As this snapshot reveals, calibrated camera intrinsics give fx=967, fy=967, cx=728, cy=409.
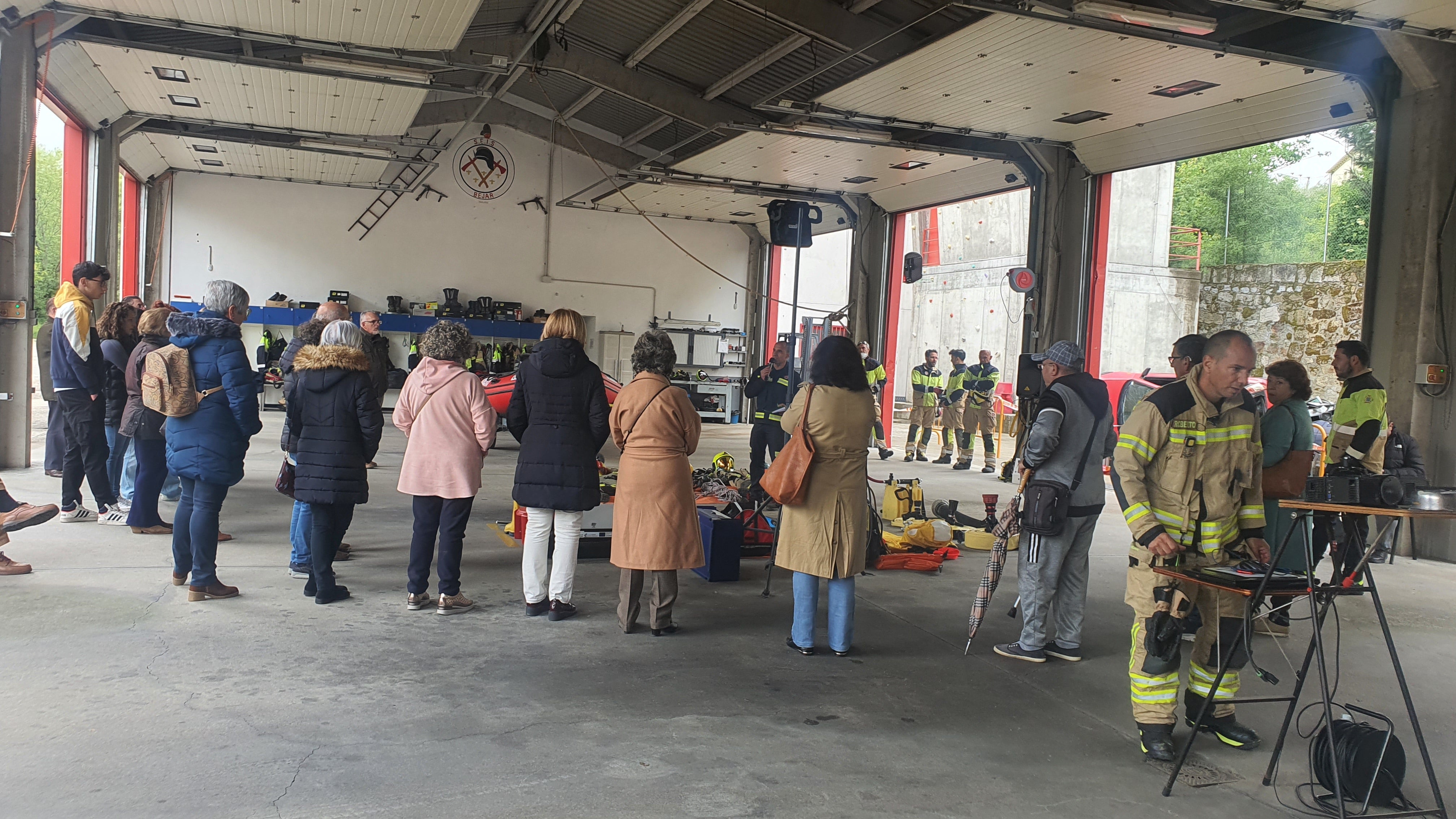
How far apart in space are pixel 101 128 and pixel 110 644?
9.81 m

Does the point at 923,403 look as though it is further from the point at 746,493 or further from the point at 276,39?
the point at 276,39

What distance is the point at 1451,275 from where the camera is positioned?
7969 millimetres

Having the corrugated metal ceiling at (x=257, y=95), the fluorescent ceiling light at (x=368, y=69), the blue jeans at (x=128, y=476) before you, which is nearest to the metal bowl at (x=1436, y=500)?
the blue jeans at (x=128, y=476)

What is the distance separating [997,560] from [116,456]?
627 cm

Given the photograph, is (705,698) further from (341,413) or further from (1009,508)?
(341,413)

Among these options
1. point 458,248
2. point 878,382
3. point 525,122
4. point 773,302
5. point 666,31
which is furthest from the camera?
point 773,302

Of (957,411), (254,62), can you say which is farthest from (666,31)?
(957,411)

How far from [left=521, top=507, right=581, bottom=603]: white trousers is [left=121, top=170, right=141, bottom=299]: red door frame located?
44.5 feet

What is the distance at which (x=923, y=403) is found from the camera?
14320 mm

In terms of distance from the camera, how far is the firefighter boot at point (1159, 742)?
3545mm

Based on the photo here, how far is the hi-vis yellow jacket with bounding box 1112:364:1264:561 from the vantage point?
11.6 ft

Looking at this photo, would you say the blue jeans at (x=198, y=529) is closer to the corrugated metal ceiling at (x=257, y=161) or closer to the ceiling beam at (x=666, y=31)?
the ceiling beam at (x=666, y=31)

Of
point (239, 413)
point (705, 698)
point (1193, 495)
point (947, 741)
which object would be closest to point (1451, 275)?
point (1193, 495)

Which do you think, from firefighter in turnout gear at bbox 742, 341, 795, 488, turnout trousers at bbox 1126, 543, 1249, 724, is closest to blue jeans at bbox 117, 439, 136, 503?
firefighter in turnout gear at bbox 742, 341, 795, 488
